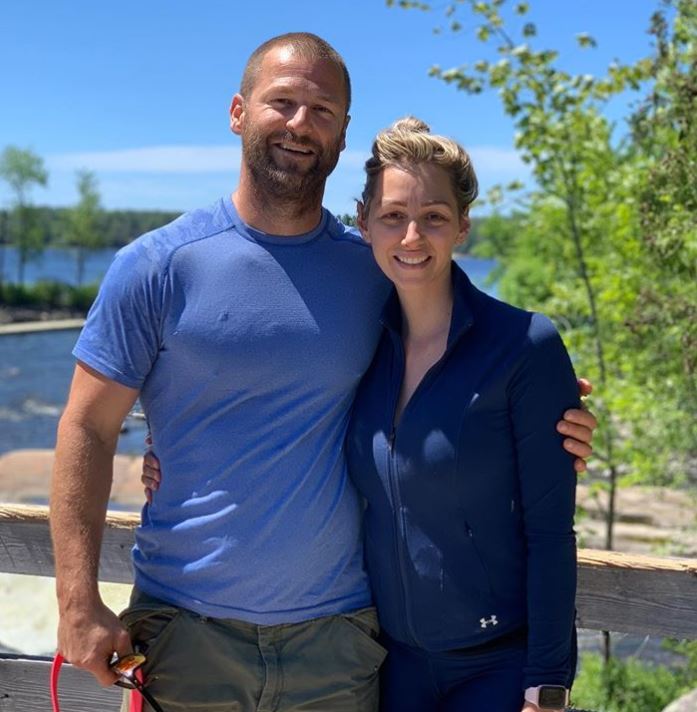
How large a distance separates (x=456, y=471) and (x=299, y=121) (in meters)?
0.94

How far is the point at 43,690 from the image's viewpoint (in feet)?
9.50

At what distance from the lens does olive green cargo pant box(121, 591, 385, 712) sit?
A: 238cm

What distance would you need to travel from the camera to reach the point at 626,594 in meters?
2.64

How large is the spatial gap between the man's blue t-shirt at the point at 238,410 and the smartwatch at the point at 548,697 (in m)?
0.50

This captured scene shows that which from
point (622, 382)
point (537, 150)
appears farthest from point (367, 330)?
point (537, 150)

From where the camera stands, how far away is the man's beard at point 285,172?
244 centimetres

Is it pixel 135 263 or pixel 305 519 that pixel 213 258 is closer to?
pixel 135 263

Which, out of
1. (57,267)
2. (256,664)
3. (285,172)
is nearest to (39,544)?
(256,664)

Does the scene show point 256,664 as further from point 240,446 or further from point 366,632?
point 240,446

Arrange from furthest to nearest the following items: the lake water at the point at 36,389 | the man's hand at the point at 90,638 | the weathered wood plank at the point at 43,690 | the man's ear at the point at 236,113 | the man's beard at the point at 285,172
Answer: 1. the lake water at the point at 36,389
2. the weathered wood plank at the point at 43,690
3. the man's ear at the point at 236,113
4. the man's beard at the point at 285,172
5. the man's hand at the point at 90,638

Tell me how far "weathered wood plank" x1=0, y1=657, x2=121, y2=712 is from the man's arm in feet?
1.97

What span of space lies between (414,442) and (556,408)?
0.33 metres

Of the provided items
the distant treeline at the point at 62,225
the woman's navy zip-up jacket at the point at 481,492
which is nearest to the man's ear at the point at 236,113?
the woman's navy zip-up jacket at the point at 481,492

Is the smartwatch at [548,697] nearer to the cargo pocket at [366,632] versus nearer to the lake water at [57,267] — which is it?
the cargo pocket at [366,632]
